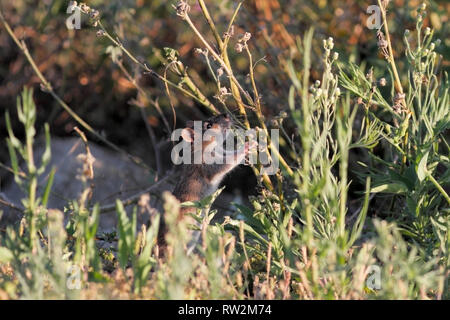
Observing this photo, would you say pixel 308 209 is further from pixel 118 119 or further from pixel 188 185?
pixel 118 119

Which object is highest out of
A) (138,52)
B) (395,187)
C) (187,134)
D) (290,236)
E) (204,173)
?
(138,52)

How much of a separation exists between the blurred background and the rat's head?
2.51 ft

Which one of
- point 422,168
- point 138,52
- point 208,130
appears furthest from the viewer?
point 138,52

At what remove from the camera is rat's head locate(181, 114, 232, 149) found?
4.12 meters

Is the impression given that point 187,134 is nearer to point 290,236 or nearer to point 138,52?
point 290,236

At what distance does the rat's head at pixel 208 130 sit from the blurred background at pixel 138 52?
0.77 m

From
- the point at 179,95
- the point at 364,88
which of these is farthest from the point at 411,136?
the point at 179,95

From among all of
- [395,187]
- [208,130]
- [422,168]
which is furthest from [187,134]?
[422,168]

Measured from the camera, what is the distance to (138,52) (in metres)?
5.38

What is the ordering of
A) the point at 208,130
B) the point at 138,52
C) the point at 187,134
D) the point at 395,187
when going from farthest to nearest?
the point at 138,52, the point at 208,130, the point at 187,134, the point at 395,187

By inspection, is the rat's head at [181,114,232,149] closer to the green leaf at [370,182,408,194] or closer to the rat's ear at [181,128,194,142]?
the rat's ear at [181,128,194,142]

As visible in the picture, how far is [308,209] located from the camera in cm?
235

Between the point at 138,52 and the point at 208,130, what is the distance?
1408mm
